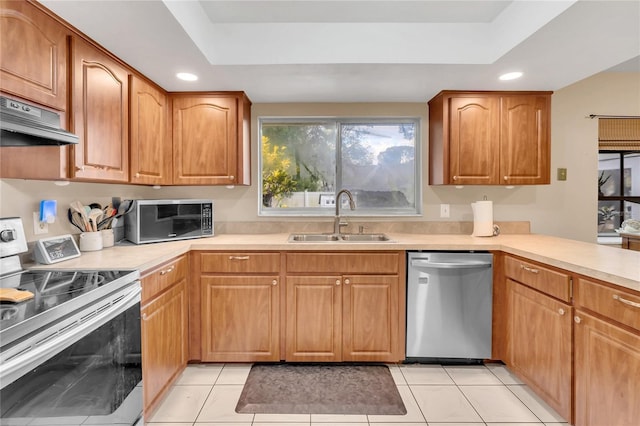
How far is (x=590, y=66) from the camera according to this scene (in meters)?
2.17

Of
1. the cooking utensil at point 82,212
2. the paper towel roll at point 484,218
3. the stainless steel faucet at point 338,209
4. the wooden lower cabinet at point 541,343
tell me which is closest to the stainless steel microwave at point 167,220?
the cooking utensil at point 82,212

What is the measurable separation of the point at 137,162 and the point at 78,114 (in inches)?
22.4

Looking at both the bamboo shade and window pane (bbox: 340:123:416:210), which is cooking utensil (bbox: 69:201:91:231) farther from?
the bamboo shade

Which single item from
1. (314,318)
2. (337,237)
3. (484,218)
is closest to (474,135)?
(484,218)

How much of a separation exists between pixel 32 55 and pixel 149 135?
95cm

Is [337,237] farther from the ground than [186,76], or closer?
closer

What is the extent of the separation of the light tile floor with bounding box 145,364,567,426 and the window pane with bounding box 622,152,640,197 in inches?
87.4

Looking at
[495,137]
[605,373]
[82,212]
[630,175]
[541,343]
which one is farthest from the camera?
[630,175]

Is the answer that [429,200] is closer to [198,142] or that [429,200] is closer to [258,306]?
[258,306]

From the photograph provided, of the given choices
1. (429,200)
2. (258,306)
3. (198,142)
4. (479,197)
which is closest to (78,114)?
(198,142)

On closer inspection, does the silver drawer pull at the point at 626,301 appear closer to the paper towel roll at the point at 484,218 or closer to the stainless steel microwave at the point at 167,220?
the paper towel roll at the point at 484,218

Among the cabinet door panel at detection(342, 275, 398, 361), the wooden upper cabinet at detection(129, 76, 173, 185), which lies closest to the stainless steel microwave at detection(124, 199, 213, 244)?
the wooden upper cabinet at detection(129, 76, 173, 185)

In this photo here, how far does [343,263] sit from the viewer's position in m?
2.33

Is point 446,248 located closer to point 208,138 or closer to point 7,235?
point 208,138
